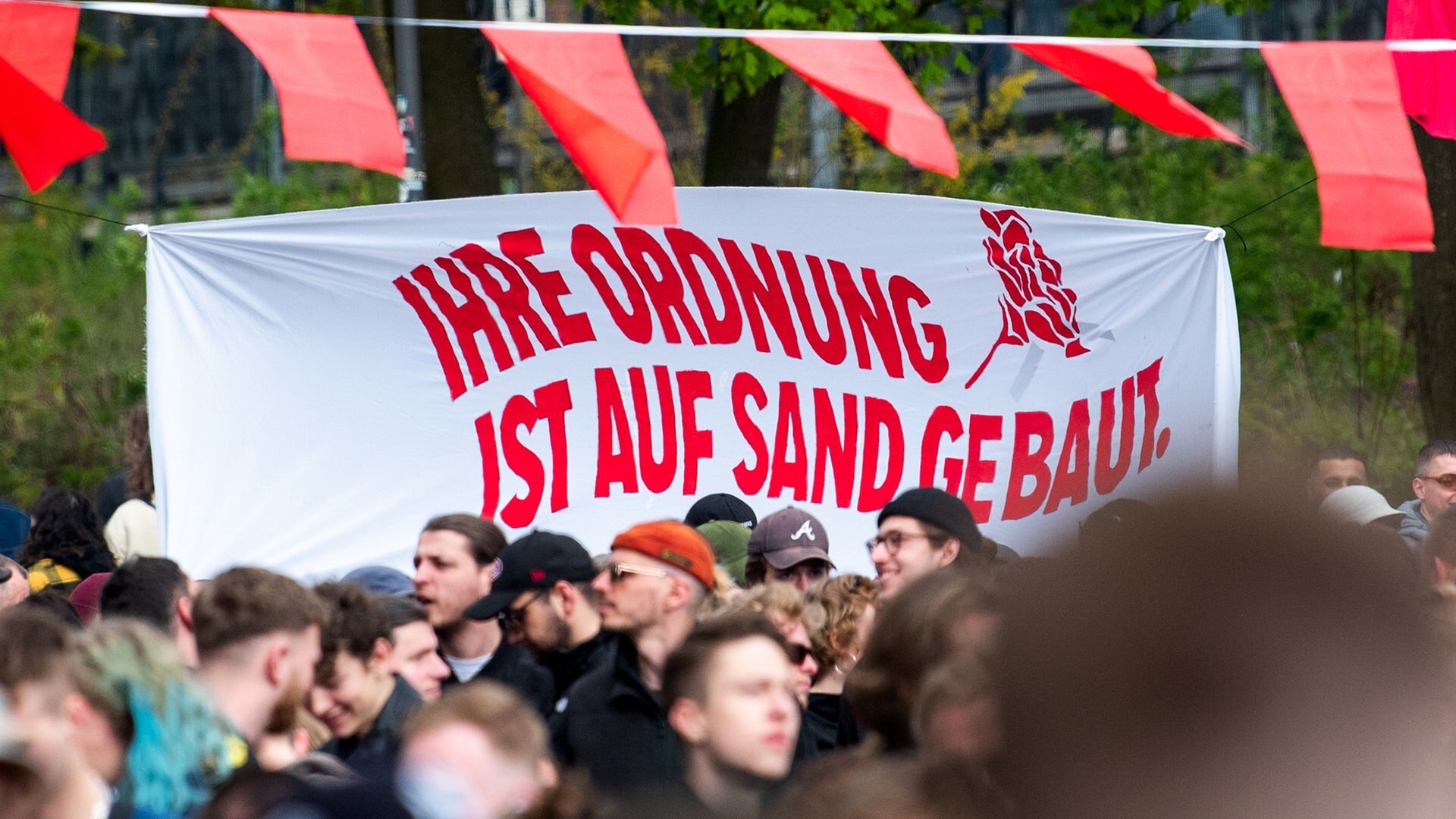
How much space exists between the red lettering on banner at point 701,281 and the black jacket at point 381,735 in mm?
3111

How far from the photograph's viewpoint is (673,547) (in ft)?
13.5

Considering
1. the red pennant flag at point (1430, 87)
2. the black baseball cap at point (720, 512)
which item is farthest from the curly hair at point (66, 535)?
the red pennant flag at point (1430, 87)

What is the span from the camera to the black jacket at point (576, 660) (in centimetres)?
425

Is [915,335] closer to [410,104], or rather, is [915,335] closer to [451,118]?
[410,104]

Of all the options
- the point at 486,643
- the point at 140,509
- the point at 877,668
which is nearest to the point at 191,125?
the point at 140,509

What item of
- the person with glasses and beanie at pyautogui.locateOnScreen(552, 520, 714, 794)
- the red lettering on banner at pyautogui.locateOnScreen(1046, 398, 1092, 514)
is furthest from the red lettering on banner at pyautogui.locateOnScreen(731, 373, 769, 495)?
the person with glasses and beanie at pyautogui.locateOnScreen(552, 520, 714, 794)

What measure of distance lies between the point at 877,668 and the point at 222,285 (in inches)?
179

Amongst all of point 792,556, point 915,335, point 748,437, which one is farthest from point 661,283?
point 792,556

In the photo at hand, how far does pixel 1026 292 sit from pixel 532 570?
3.33 m

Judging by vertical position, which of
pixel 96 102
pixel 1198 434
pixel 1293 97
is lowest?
pixel 1198 434

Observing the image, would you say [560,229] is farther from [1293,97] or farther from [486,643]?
[1293,97]

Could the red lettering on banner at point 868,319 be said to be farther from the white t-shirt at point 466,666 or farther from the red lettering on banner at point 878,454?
the white t-shirt at point 466,666

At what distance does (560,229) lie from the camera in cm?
662

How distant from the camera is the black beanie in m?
4.61
